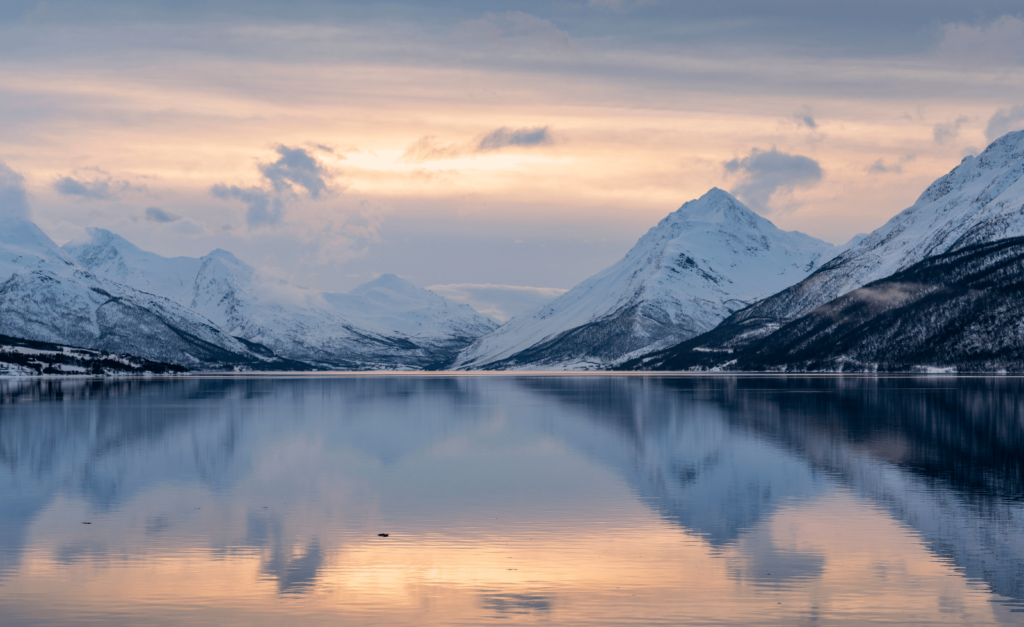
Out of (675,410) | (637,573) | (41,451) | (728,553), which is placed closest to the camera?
(637,573)

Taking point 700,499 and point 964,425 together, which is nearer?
point 700,499

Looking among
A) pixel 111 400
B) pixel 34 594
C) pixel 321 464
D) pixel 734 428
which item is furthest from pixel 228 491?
pixel 111 400

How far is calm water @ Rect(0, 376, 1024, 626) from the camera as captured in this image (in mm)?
36812

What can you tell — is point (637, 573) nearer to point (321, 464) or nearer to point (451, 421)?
point (321, 464)

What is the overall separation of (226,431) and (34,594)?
77903 millimetres

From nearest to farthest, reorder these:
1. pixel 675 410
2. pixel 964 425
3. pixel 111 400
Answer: pixel 964 425, pixel 675 410, pixel 111 400

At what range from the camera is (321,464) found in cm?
8325

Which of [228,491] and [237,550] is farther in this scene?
[228,491]

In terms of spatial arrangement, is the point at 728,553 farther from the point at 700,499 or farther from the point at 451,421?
the point at 451,421

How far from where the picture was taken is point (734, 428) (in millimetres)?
114125

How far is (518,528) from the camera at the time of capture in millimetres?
51969

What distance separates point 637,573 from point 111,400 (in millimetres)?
167059

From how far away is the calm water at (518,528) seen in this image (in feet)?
121

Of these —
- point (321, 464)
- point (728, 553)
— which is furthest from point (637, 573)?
point (321, 464)
